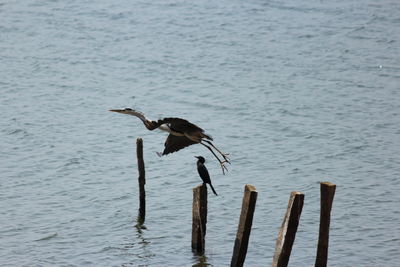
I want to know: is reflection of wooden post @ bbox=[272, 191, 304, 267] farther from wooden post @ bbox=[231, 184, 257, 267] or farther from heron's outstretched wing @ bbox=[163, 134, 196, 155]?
heron's outstretched wing @ bbox=[163, 134, 196, 155]

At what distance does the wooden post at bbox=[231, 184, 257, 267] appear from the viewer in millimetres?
11141

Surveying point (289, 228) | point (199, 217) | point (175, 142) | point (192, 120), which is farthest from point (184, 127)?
point (192, 120)

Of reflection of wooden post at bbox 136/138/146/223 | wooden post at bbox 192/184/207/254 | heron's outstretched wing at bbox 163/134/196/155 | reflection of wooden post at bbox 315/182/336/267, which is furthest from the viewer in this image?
reflection of wooden post at bbox 136/138/146/223

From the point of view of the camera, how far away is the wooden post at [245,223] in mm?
11141

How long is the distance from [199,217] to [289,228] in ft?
7.62

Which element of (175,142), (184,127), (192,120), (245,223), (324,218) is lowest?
(192,120)

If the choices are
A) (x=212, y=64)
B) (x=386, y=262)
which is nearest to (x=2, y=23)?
(x=212, y=64)

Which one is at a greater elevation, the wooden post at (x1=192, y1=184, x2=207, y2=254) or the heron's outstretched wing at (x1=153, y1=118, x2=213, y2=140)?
the heron's outstretched wing at (x1=153, y1=118, x2=213, y2=140)

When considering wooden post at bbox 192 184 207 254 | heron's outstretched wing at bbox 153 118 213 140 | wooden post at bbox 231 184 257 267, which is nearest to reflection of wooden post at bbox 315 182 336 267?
wooden post at bbox 231 184 257 267

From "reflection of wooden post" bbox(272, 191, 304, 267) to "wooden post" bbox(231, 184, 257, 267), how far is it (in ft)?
1.75

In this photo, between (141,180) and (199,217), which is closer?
(199,217)

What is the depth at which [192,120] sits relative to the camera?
2323 centimetres

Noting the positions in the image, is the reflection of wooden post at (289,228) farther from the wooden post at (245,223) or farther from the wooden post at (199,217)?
the wooden post at (199,217)

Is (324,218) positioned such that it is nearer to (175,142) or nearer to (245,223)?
(245,223)
